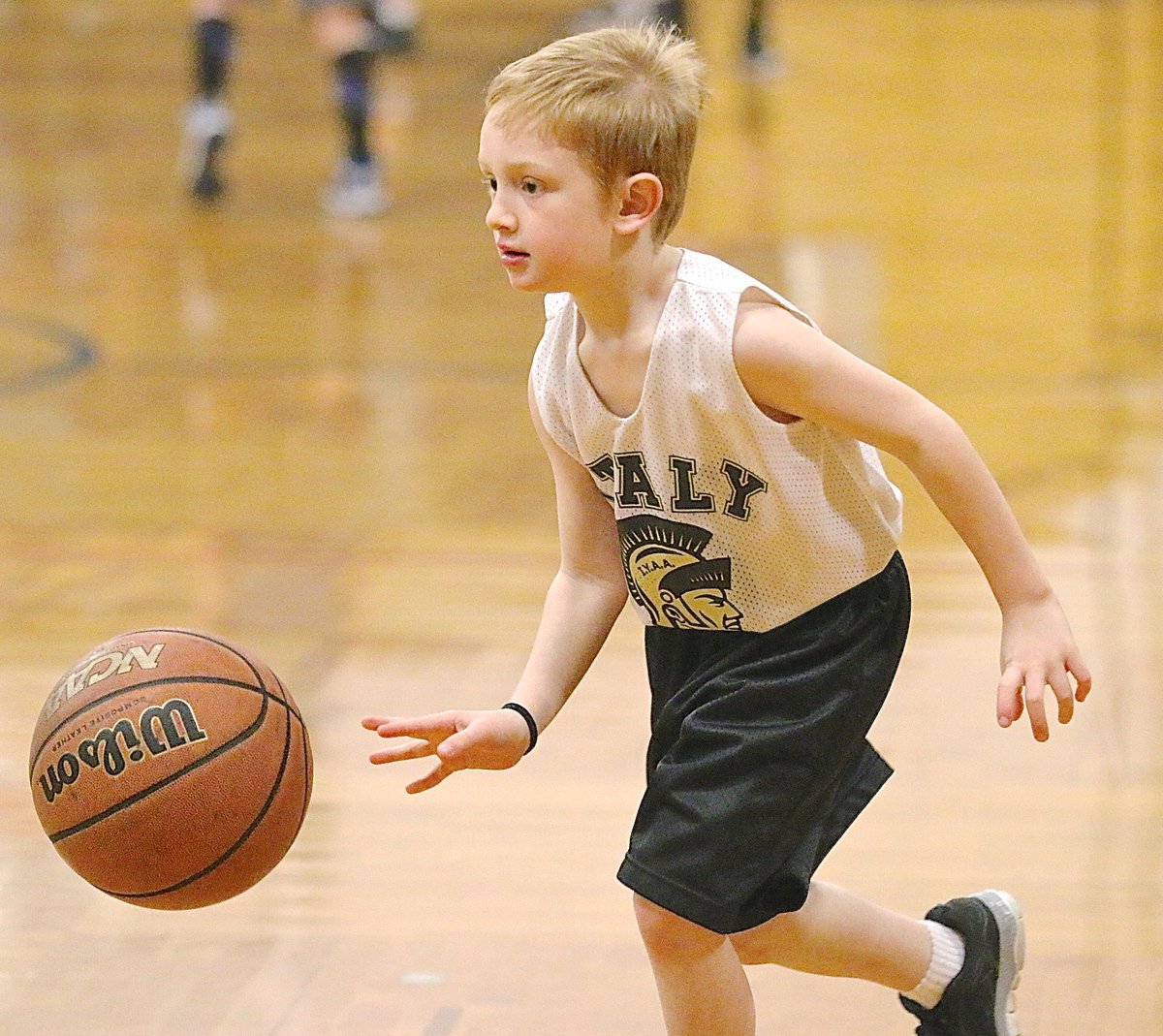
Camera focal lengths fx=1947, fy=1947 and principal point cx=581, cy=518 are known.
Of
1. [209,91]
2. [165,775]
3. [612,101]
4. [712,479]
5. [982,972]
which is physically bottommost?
[982,972]

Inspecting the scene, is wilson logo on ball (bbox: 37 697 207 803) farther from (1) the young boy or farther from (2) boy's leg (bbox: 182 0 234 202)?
(2) boy's leg (bbox: 182 0 234 202)

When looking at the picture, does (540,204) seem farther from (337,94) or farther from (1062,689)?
(337,94)

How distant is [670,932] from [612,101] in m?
0.84

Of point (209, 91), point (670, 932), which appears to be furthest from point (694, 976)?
point (209, 91)

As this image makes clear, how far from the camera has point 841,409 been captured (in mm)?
1893

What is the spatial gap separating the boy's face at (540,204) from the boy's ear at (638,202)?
0.01 metres

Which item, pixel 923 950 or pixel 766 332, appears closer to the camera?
pixel 766 332

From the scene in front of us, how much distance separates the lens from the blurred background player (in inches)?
276

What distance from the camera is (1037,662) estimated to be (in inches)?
74.9

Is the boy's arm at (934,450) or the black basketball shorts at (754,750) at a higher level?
the boy's arm at (934,450)

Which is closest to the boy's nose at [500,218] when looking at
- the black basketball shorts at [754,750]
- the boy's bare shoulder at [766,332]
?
the boy's bare shoulder at [766,332]

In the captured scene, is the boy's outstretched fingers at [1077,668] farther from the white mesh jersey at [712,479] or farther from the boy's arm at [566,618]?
the boy's arm at [566,618]

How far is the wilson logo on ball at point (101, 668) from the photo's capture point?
6.97ft

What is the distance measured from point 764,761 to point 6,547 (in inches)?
99.8
